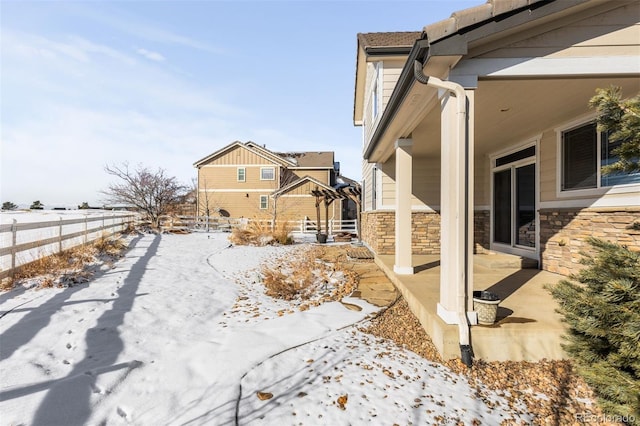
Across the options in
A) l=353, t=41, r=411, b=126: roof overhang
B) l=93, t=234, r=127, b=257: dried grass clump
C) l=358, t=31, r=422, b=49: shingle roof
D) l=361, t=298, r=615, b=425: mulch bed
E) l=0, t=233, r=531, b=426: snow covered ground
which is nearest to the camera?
l=0, t=233, r=531, b=426: snow covered ground

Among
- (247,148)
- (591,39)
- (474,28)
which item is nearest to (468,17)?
(474,28)

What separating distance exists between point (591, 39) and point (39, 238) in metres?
9.44

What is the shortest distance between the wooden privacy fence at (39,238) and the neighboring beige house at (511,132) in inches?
267

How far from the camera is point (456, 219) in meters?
2.93

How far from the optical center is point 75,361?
8.87 feet

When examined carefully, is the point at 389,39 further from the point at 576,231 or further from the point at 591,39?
the point at 576,231

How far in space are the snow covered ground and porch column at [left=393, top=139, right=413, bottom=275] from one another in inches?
49.2

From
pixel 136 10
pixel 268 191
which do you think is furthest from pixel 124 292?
pixel 268 191

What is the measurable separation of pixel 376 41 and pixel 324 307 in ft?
24.5

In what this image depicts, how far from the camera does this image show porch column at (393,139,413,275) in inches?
204

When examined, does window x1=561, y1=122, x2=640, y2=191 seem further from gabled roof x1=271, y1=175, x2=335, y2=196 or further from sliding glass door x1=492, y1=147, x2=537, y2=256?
gabled roof x1=271, y1=175, x2=335, y2=196

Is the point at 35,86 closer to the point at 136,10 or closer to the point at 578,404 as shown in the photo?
the point at 136,10

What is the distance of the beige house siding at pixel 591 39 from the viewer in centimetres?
293

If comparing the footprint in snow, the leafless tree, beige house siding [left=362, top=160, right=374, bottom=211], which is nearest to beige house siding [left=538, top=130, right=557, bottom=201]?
beige house siding [left=362, top=160, right=374, bottom=211]
